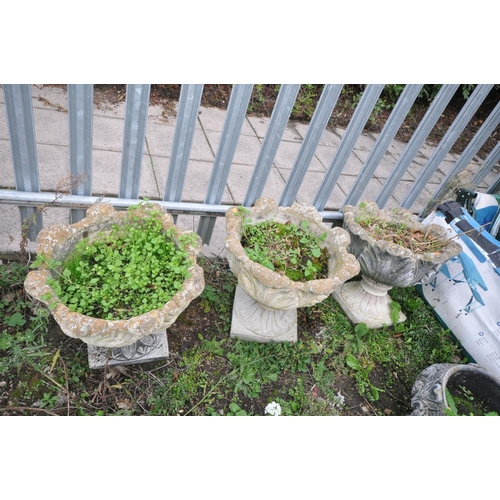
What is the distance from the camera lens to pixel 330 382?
254 centimetres

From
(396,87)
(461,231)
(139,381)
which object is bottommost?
(139,381)

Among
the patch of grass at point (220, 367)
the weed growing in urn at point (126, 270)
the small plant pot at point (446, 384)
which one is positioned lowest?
the patch of grass at point (220, 367)

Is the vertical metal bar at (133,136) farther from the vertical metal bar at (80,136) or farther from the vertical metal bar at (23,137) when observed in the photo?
the vertical metal bar at (23,137)

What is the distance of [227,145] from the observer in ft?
8.32

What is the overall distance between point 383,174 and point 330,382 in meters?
2.74

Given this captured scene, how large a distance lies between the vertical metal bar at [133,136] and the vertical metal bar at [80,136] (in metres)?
0.20

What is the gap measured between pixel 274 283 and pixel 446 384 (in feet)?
4.43

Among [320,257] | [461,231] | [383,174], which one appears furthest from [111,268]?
[383,174]

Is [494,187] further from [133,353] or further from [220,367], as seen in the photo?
[133,353]

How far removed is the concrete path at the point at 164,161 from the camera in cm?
315

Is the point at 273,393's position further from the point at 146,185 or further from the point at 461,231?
the point at 146,185

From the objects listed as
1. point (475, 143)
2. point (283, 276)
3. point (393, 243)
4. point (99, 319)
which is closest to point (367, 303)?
point (393, 243)

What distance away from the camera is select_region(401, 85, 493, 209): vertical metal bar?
106 inches

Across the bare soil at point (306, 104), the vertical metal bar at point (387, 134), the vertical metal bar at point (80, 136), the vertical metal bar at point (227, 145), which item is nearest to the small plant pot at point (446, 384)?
the vertical metal bar at point (387, 134)
